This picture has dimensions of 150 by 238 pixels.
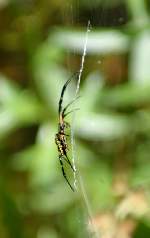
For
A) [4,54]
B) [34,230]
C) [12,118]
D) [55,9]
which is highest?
[55,9]

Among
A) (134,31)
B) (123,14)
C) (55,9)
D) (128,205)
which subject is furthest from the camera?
(55,9)

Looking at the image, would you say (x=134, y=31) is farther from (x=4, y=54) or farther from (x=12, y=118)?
(x=4, y=54)

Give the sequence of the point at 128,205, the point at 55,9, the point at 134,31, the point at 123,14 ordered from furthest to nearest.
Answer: the point at 55,9, the point at 123,14, the point at 134,31, the point at 128,205

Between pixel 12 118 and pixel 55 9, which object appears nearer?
pixel 12 118

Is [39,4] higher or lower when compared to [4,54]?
higher

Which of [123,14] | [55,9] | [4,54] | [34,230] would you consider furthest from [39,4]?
[34,230]

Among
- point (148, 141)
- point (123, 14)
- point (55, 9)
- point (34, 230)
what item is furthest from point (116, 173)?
point (55, 9)
